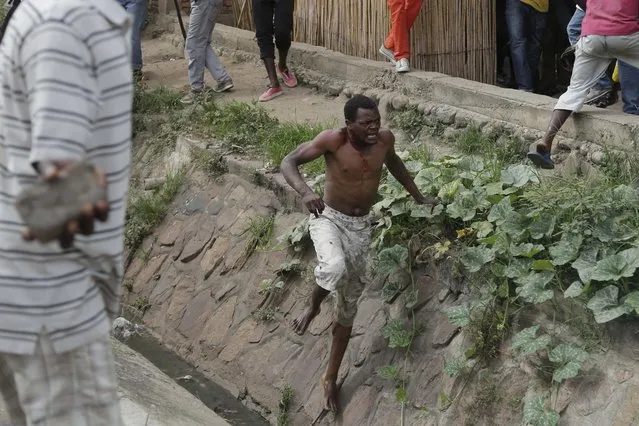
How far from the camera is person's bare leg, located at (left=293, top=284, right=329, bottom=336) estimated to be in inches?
245

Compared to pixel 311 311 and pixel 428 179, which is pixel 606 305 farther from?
pixel 311 311

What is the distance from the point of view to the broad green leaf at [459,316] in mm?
5637

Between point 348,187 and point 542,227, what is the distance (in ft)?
3.45

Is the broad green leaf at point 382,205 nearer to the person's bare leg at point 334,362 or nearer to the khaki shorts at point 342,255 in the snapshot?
the khaki shorts at point 342,255

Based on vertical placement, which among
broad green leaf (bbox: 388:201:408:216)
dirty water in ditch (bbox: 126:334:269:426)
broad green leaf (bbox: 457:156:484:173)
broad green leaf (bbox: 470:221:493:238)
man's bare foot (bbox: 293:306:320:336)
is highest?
broad green leaf (bbox: 457:156:484:173)

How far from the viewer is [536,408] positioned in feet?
17.0

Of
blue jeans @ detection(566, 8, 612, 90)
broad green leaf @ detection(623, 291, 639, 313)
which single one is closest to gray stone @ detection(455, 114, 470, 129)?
blue jeans @ detection(566, 8, 612, 90)

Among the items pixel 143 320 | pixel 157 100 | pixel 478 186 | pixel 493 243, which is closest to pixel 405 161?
pixel 478 186

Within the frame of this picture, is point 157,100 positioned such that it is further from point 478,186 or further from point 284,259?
point 478,186

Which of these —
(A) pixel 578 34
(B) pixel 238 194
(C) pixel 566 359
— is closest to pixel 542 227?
(C) pixel 566 359

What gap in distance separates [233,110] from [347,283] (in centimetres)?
337

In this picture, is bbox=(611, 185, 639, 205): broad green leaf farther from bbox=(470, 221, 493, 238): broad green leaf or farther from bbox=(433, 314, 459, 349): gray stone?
bbox=(433, 314, 459, 349): gray stone

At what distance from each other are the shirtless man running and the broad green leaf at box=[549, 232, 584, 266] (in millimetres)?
926

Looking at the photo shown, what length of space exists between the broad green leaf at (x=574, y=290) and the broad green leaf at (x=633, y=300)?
0.22 metres
